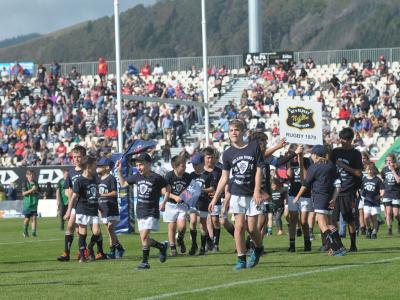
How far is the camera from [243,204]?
16125 mm

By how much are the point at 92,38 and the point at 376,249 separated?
178699 millimetres

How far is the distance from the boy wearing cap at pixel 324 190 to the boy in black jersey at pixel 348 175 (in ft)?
1.42

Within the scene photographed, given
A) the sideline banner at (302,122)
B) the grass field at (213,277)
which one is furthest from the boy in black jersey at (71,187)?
the sideline banner at (302,122)

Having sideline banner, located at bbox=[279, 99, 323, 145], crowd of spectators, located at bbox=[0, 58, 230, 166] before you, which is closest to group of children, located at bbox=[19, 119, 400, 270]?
sideline banner, located at bbox=[279, 99, 323, 145]

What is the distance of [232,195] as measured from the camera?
53.4 feet

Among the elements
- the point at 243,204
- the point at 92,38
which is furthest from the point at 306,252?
the point at 92,38

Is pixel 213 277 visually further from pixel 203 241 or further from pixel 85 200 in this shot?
pixel 203 241

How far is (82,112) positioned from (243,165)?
117 ft

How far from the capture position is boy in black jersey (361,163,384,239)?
2517 cm

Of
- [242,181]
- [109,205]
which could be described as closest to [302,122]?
[242,181]

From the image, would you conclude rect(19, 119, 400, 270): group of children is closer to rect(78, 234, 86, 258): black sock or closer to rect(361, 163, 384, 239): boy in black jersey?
rect(78, 234, 86, 258): black sock

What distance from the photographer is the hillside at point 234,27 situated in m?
143

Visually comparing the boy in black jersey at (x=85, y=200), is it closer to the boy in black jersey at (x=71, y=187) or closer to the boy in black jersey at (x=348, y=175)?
the boy in black jersey at (x=71, y=187)

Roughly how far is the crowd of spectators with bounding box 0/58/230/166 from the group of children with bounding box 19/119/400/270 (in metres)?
22.2
